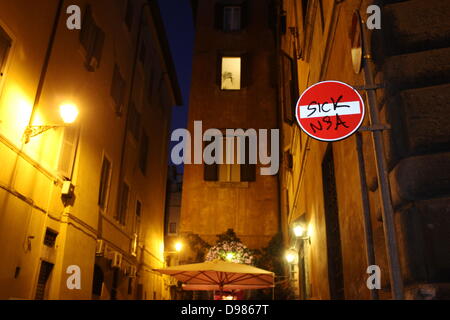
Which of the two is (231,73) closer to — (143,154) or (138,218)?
(143,154)

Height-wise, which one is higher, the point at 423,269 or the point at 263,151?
the point at 263,151

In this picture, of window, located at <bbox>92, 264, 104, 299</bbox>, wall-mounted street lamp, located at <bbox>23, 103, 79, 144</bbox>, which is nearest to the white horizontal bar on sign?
wall-mounted street lamp, located at <bbox>23, 103, 79, 144</bbox>

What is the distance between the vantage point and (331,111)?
3768mm

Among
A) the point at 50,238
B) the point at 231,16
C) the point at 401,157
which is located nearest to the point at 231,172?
the point at 231,16

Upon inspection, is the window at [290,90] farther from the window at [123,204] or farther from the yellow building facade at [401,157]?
the window at [123,204]

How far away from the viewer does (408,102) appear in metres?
3.61

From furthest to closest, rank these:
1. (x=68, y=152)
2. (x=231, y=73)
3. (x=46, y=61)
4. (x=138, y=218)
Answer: (x=231, y=73), (x=138, y=218), (x=68, y=152), (x=46, y=61)

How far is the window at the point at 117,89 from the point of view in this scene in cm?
1352

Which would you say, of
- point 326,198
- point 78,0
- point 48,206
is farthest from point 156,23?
point 326,198

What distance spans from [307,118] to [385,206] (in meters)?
1.23

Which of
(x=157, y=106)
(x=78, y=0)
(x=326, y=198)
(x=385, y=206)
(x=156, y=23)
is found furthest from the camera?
(x=157, y=106)

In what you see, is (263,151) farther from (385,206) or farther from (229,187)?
(385,206)

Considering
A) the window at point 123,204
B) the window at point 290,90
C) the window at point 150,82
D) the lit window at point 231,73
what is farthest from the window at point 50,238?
the lit window at point 231,73

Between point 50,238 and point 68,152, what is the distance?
2.24 meters
